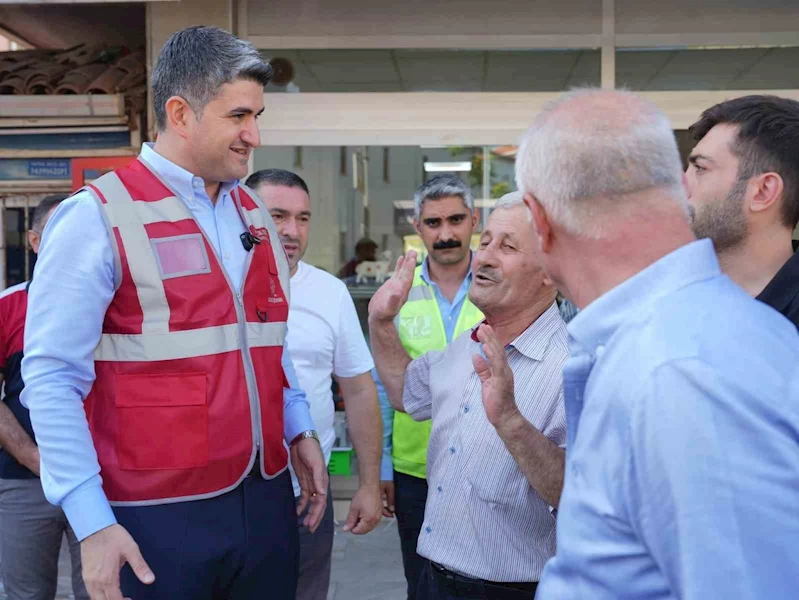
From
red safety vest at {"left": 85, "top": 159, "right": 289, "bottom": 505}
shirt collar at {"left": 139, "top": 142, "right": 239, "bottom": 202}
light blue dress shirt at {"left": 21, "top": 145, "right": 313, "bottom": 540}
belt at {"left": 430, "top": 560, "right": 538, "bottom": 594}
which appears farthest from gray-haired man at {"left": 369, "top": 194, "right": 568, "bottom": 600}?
light blue dress shirt at {"left": 21, "top": 145, "right": 313, "bottom": 540}

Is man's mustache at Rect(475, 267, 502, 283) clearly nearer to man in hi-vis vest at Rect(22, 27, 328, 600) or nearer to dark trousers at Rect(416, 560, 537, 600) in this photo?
man in hi-vis vest at Rect(22, 27, 328, 600)

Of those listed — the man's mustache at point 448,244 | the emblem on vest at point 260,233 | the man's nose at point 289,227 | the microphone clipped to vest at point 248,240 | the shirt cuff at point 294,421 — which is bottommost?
the shirt cuff at point 294,421

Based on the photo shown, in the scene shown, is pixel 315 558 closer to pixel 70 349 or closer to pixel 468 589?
pixel 468 589

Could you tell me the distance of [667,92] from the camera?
6.45 m

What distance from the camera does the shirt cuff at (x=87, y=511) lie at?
214cm

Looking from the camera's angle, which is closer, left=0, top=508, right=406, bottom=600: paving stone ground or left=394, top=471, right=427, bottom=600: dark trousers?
left=394, top=471, right=427, bottom=600: dark trousers

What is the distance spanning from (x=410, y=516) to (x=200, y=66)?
2.15 metres

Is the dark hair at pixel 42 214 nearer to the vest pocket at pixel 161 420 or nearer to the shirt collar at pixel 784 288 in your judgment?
the vest pocket at pixel 161 420

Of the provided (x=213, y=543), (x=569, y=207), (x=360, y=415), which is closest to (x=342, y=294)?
(x=360, y=415)

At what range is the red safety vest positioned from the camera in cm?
227

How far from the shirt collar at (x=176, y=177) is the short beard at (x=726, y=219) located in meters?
1.33

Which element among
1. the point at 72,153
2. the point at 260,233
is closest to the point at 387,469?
the point at 260,233

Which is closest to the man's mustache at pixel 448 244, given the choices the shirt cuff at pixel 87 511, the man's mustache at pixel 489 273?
the man's mustache at pixel 489 273

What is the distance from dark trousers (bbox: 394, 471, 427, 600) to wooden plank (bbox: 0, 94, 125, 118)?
3.60 meters
